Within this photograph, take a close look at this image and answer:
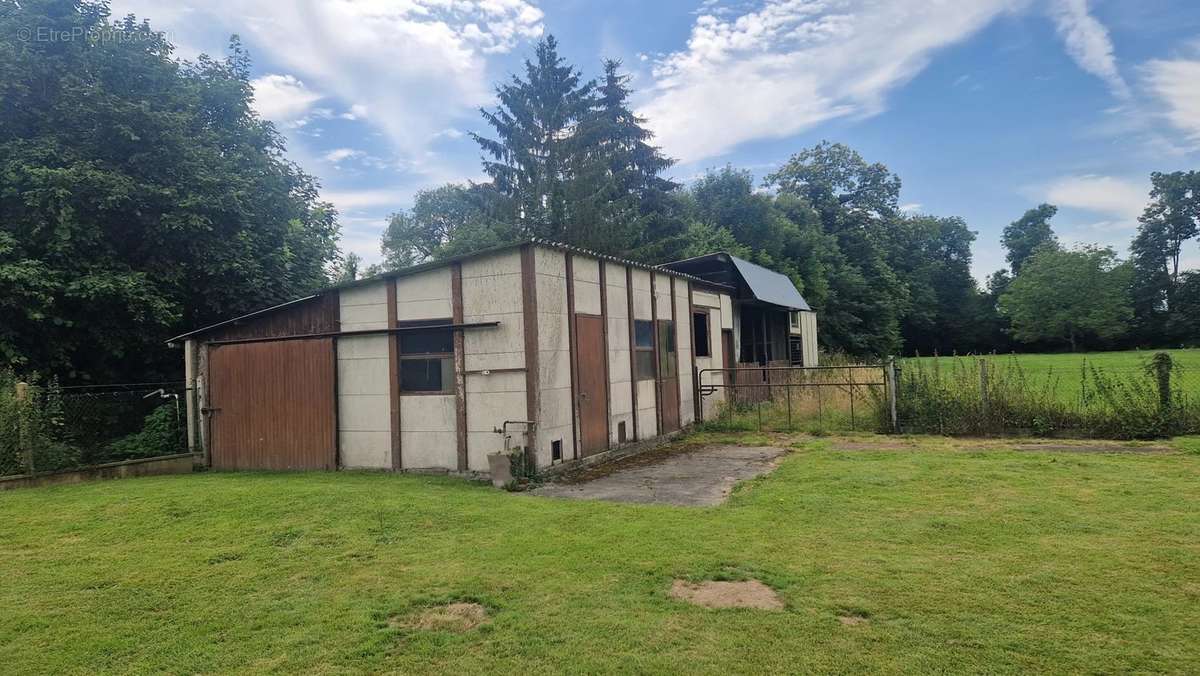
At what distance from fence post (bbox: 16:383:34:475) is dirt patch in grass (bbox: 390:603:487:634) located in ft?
28.9

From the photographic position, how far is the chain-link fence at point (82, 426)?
30.6 feet

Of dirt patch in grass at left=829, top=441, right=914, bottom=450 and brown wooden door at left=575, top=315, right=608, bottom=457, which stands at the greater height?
brown wooden door at left=575, top=315, right=608, bottom=457

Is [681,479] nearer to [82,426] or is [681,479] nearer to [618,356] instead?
[618,356]

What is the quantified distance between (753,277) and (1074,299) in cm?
4297

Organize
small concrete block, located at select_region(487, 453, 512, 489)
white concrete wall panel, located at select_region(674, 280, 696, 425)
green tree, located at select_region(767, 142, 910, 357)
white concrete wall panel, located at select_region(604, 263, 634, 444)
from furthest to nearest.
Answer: green tree, located at select_region(767, 142, 910, 357), white concrete wall panel, located at select_region(674, 280, 696, 425), white concrete wall panel, located at select_region(604, 263, 634, 444), small concrete block, located at select_region(487, 453, 512, 489)

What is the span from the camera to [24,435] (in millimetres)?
9219

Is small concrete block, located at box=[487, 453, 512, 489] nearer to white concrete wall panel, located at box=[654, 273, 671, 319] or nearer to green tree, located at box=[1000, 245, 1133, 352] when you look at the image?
white concrete wall panel, located at box=[654, 273, 671, 319]

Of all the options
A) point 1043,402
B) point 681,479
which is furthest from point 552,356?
point 1043,402

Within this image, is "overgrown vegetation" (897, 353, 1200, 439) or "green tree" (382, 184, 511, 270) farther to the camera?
"green tree" (382, 184, 511, 270)

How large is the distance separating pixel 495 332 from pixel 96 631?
5794 mm

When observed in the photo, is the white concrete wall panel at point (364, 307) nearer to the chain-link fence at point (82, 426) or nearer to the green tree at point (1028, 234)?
the chain-link fence at point (82, 426)

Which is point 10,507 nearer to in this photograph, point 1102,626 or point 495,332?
point 495,332

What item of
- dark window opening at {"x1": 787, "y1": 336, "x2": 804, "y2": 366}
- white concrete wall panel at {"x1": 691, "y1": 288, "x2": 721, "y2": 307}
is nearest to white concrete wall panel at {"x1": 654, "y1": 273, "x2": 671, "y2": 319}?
white concrete wall panel at {"x1": 691, "y1": 288, "x2": 721, "y2": 307}

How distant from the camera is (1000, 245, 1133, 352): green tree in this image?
4681 centimetres
